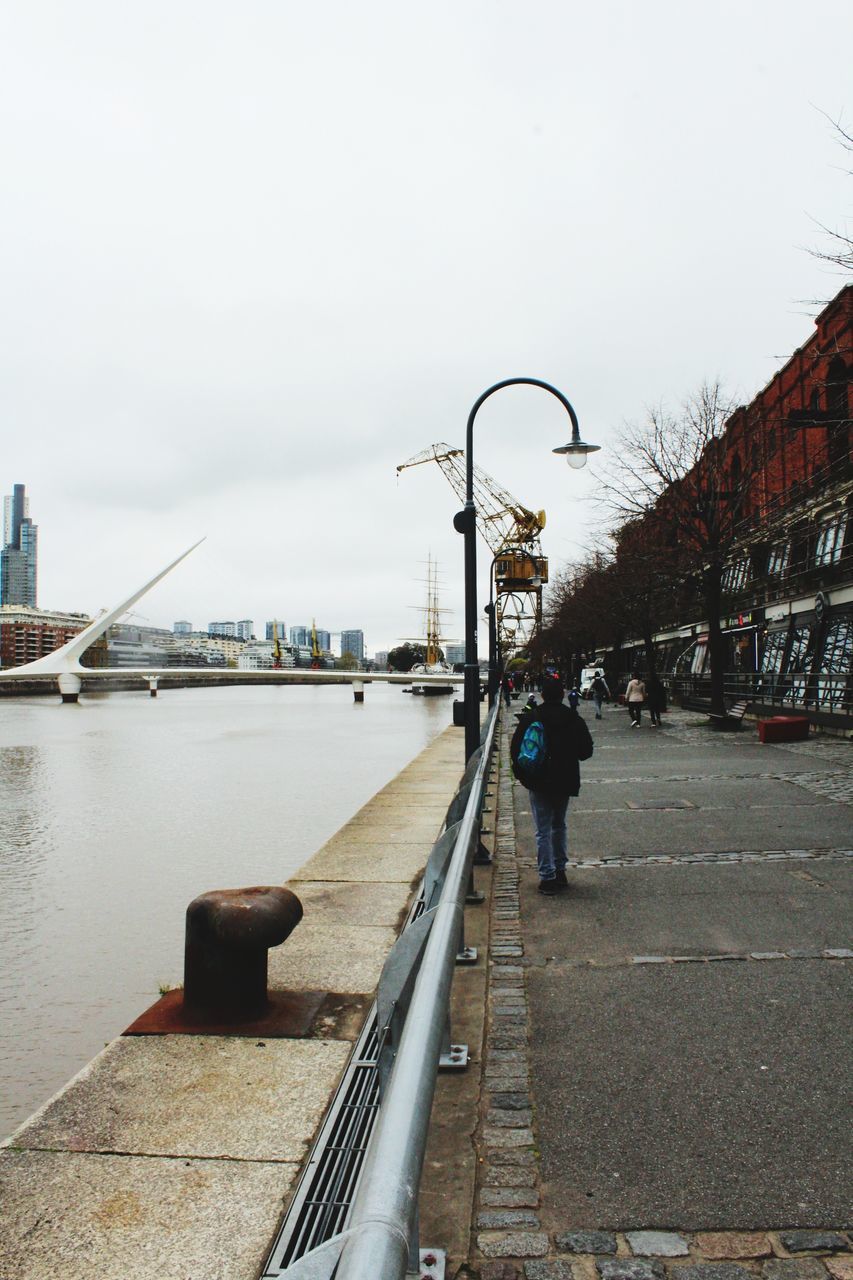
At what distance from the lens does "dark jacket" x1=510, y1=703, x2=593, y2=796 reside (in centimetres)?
774

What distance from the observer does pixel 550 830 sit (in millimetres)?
7930

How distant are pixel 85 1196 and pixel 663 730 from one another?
82.3 ft

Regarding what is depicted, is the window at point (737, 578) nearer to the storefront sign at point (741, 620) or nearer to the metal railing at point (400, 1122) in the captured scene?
the storefront sign at point (741, 620)

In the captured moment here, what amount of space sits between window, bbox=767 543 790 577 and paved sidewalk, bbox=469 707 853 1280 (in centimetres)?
2568

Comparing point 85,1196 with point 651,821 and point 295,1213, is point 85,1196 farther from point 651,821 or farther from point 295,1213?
point 651,821

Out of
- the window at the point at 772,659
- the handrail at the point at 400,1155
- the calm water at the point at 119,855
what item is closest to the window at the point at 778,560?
the window at the point at 772,659

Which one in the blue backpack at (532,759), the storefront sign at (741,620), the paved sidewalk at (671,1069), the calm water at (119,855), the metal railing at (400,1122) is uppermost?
the storefront sign at (741,620)

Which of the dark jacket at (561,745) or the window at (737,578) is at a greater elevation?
the window at (737,578)

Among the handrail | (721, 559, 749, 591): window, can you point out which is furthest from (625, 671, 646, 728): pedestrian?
the handrail

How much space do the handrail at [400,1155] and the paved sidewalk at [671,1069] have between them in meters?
1.01

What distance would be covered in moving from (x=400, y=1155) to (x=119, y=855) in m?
14.1

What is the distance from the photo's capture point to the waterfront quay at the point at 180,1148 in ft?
10.3

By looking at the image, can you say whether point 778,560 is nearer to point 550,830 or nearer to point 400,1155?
point 550,830

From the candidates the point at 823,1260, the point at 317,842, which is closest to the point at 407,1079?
the point at 823,1260
